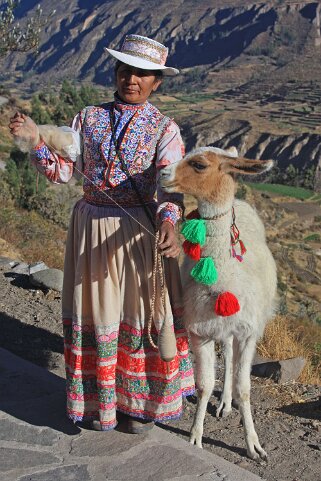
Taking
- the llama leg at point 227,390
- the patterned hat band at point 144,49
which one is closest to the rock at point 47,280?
the llama leg at point 227,390

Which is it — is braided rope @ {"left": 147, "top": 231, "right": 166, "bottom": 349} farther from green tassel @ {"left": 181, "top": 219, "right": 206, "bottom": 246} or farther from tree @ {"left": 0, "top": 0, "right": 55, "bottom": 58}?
tree @ {"left": 0, "top": 0, "right": 55, "bottom": 58}

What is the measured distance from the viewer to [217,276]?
9.98 ft

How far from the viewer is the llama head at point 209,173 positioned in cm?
279

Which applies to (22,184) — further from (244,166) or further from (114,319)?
(244,166)

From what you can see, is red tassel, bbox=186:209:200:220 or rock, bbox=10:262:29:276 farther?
rock, bbox=10:262:29:276

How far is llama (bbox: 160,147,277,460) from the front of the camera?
9.37 ft

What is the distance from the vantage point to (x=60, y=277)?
237 inches

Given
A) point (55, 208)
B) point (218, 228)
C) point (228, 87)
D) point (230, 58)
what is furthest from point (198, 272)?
point (230, 58)

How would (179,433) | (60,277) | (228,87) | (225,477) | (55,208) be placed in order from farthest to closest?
(228,87), (55,208), (60,277), (179,433), (225,477)

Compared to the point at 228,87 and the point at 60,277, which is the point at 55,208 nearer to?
the point at 60,277

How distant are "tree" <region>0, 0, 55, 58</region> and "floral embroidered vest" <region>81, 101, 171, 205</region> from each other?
7.68 meters

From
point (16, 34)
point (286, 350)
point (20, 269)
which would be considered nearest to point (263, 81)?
point (16, 34)

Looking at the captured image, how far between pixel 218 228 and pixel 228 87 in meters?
140

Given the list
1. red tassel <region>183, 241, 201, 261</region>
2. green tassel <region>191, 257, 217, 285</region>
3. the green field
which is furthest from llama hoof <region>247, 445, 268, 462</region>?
the green field
